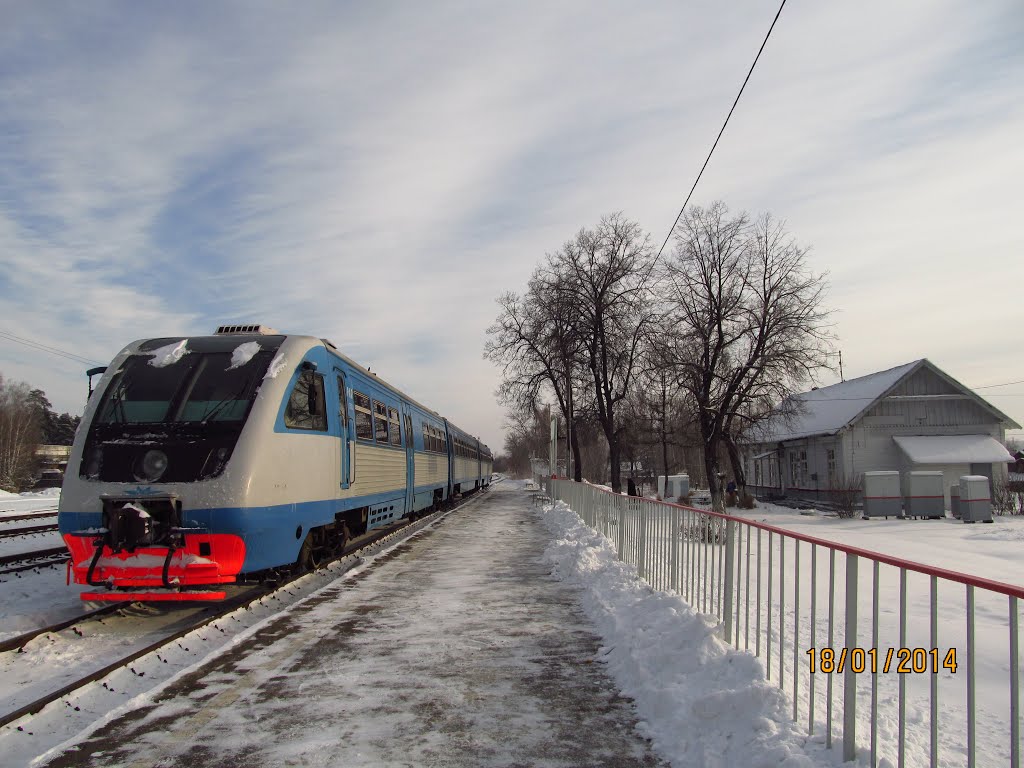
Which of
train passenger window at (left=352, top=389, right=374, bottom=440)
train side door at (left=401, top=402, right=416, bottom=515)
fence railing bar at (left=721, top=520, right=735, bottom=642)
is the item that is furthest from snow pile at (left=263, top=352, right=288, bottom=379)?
train side door at (left=401, top=402, right=416, bottom=515)

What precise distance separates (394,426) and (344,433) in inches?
171

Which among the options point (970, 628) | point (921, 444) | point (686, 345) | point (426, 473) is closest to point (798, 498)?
point (921, 444)

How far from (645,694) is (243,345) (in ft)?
18.5

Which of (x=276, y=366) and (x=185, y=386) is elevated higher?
(x=276, y=366)

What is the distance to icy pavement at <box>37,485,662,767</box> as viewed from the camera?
375cm

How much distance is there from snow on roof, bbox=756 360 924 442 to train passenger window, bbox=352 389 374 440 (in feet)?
66.3

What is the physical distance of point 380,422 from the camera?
12195mm

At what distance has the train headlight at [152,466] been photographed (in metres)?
6.74

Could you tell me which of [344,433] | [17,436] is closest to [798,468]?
[344,433]

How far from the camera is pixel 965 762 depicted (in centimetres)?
348

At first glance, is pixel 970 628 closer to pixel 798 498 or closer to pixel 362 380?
pixel 362 380

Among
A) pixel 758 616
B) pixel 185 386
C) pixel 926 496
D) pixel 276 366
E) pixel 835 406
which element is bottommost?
pixel 926 496

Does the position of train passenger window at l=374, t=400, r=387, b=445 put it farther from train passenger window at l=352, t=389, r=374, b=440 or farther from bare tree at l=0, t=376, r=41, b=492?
bare tree at l=0, t=376, r=41, b=492

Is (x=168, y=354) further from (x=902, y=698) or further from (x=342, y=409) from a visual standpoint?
(x=902, y=698)
